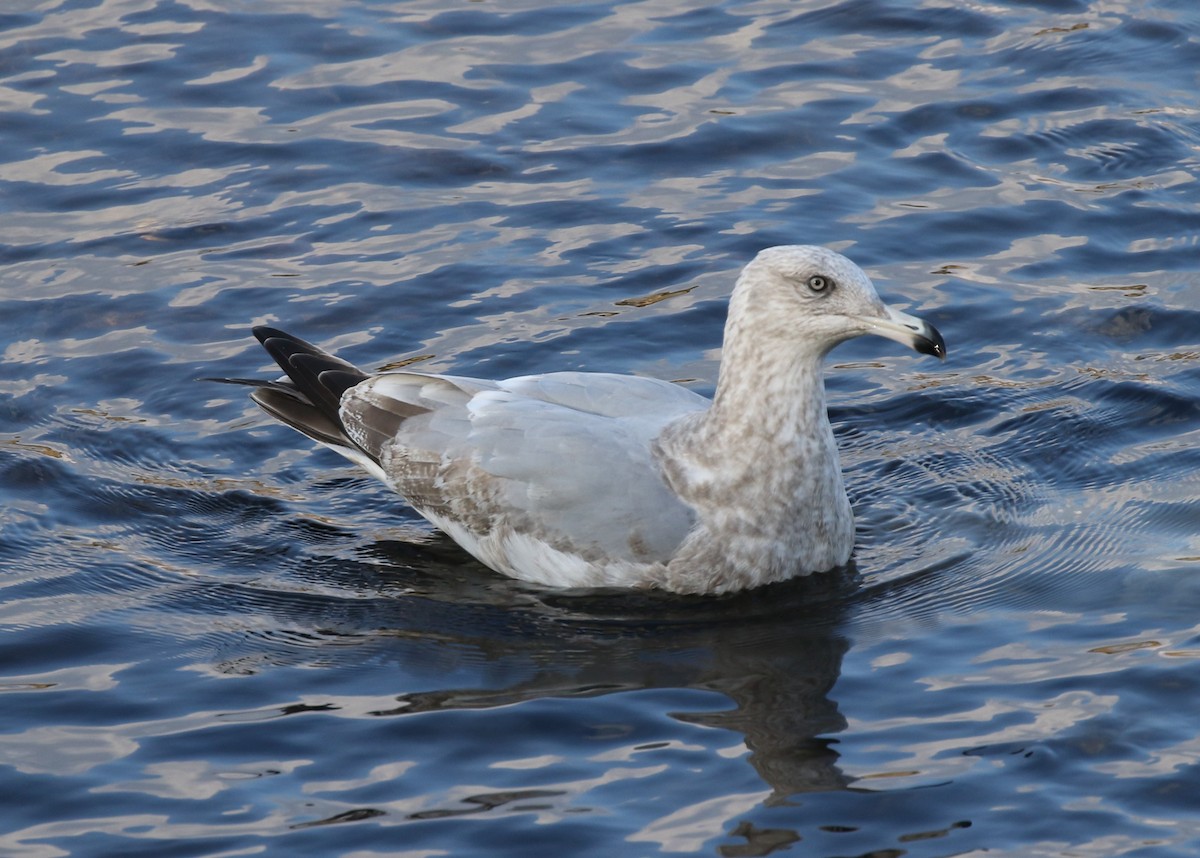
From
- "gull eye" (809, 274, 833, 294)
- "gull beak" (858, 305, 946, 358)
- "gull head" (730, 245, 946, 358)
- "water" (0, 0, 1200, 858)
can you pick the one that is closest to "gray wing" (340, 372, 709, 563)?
"water" (0, 0, 1200, 858)

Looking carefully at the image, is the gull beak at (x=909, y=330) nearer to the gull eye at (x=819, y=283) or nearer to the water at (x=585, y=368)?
the gull eye at (x=819, y=283)

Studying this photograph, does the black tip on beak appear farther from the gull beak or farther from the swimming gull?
the swimming gull

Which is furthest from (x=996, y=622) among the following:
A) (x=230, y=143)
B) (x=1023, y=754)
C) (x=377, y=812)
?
(x=230, y=143)

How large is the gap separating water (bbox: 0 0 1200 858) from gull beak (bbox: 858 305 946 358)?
1015mm

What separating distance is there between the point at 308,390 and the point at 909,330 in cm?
283

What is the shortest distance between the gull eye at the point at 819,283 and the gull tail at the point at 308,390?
2.19 meters

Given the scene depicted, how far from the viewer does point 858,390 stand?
9258mm

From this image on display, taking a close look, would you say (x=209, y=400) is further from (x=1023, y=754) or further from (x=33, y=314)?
(x=1023, y=754)

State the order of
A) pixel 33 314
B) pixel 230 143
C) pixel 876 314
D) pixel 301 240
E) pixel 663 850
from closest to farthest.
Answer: pixel 663 850
pixel 876 314
pixel 33 314
pixel 301 240
pixel 230 143

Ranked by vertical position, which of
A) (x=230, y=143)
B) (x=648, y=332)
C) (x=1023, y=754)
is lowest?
(x=1023, y=754)

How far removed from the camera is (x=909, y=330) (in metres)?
7.11

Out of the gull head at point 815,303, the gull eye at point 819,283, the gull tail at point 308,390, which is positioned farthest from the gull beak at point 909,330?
the gull tail at point 308,390

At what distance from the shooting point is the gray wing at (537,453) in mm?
7488

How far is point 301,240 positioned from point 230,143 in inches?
51.6
